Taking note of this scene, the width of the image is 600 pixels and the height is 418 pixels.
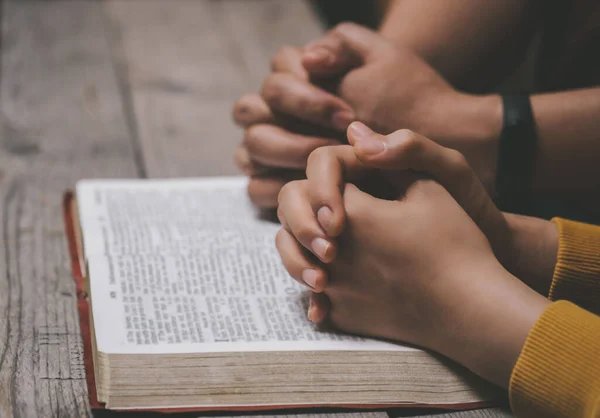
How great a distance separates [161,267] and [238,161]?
0.20m

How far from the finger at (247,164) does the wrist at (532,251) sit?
0.28 metres

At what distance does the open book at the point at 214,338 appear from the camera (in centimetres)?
53

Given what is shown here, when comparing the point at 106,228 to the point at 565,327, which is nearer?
the point at 565,327

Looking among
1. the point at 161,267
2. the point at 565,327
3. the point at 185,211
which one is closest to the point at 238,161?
the point at 185,211

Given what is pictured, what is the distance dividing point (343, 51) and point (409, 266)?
0.29 meters

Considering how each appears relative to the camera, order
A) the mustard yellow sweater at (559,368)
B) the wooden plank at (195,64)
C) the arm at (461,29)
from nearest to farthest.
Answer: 1. the mustard yellow sweater at (559,368)
2. the arm at (461,29)
3. the wooden plank at (195,64)

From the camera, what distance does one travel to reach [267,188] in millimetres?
778

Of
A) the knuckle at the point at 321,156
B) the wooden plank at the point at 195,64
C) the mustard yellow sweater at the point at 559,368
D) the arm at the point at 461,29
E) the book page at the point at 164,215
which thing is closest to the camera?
the mustard yellow sweater at the point at 559,368

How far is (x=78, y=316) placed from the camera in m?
A: 0.63

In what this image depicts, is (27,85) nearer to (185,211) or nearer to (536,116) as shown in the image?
(185,211)

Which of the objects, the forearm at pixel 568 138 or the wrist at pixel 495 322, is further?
the forearm at pixel 568 138

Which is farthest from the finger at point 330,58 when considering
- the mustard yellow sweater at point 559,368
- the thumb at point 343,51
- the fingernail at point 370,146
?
the mustard yellow sweater at point 559,368

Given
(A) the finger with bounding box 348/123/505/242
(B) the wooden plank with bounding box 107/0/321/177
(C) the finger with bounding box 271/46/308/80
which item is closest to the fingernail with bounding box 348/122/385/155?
(A) the finger with bounding box 348/123/505/242

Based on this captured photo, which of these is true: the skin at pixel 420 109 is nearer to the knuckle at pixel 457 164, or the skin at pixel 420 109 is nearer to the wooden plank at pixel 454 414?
the knuckle at pixel 457 164
